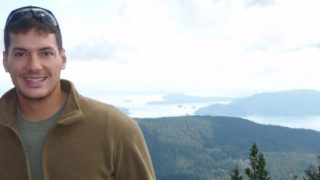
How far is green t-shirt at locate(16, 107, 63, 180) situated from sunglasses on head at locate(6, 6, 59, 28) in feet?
3.11

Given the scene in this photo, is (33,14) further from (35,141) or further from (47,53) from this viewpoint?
(35,141)

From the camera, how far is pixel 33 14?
5.10 metres

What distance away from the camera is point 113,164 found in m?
5.08

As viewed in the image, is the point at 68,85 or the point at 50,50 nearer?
the point at 50,50

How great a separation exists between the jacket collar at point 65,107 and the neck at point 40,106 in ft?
0.35

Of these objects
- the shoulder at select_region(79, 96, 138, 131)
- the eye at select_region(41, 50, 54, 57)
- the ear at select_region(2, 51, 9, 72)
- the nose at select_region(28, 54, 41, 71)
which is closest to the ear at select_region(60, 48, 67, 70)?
Answer: the eye at select_region(41, 50, 54, 57)

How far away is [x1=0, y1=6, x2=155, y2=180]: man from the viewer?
5.00 meters

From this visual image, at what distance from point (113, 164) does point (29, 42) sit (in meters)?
1.37

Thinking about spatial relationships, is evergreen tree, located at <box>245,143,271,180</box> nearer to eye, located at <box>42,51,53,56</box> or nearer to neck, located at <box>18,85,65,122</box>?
neck, located at <box>18,85,65,122</box>

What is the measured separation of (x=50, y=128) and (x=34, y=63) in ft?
2.03

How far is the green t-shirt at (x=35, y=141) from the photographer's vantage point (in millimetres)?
5035

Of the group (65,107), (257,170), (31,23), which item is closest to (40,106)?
(65,107)

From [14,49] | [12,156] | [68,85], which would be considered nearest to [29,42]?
[14,49]

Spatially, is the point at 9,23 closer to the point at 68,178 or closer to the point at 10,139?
the point at 10,139
